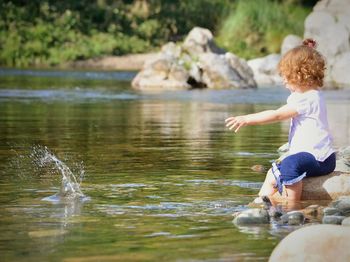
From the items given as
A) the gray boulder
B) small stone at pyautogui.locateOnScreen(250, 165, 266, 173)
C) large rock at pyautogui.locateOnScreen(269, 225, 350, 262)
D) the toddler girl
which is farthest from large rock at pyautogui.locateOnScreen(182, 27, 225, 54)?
large rock at pyautogui.locateOnScreen(269, 225, 350, 262)

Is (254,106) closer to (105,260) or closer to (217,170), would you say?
(217,170)

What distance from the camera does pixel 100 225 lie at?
891 centimetres

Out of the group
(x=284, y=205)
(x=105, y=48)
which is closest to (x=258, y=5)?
(x=105, y=48)

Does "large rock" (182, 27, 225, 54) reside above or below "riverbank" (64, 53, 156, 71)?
above

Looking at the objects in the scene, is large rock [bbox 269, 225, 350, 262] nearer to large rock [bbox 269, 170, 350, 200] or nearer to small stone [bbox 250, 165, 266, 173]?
large rock [bbox 269, 170, 350, 200]

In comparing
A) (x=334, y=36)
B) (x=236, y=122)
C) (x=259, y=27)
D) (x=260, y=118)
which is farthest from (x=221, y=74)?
(x=236, y=122)

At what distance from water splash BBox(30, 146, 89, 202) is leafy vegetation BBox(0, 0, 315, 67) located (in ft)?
145

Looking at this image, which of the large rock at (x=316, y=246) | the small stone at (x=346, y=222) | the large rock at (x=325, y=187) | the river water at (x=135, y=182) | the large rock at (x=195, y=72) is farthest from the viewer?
the large rock at (x=195, y=72)

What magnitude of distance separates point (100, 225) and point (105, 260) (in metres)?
1.45

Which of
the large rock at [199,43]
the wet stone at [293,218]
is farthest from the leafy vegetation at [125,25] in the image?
the wet stone at [293,218]

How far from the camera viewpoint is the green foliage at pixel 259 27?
59750 millimetres

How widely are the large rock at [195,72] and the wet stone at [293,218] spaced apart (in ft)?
98.6

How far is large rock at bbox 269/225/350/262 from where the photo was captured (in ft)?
22.4

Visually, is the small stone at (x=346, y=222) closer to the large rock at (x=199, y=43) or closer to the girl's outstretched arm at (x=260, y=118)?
the girl's outstretched arm at (x=260, y=118)
